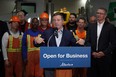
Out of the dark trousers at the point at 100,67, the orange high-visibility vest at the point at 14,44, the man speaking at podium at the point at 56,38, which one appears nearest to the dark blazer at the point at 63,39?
Result: the man speaking at podium at the point at 56,38

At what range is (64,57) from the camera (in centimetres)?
308

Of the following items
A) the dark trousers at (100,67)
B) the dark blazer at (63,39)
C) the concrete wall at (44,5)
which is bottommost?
the dark trousers at (100,67)

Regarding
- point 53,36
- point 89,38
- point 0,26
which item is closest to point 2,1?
point 0,26

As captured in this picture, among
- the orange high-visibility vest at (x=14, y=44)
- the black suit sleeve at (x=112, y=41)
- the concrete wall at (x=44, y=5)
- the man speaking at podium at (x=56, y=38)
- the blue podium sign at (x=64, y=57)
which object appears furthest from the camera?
the concrete wall at (x=44, y=5)

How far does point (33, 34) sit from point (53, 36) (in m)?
1.72

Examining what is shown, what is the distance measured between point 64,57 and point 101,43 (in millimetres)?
1200

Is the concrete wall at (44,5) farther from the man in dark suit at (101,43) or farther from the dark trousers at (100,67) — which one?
the dark trousers at (100,67)

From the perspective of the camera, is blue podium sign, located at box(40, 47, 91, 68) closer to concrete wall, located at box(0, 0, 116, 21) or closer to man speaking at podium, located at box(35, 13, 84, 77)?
man speaking at podium, located at box(35, 13, 84, 77)

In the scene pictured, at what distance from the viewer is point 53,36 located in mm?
3355

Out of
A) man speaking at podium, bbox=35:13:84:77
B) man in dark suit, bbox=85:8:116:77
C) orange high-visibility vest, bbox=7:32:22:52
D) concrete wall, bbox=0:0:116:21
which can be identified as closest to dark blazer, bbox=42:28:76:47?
man speaking at podium, bbox=35:13:84:77

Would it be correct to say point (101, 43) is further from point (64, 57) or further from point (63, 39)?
point (64, 57)

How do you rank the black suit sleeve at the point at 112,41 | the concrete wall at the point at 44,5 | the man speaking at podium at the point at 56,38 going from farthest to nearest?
the concrete wall at the point at 44,5 → the black suit sleeve at the point at 112,41 → the man speaking at podium at the point at 56,38

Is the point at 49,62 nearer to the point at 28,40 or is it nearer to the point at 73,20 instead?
the point at 28,40

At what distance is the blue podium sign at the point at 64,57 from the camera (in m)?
3.05
